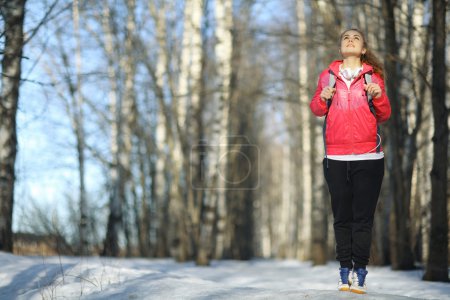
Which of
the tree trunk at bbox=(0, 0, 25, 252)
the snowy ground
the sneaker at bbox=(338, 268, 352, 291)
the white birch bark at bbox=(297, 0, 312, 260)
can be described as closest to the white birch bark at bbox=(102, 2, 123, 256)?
the white birch bark at bbox=(297, 0, 312, 260)

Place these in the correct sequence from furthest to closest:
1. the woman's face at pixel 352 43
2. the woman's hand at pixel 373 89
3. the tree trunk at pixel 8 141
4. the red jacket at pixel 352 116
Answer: the tree trunk at pixel 8 141, the woman's face at pixel 352 43, the red jacket at pixel 352 116, the woman's hand at pixel 373 89

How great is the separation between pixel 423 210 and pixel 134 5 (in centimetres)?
1033

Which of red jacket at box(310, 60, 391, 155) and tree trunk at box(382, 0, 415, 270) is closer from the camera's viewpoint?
red jacket at box(310, 60, 391, 155)

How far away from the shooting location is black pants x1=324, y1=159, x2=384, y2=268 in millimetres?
4887

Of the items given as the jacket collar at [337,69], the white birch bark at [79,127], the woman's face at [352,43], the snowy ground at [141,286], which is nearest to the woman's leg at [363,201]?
the snowy ground at [141,286]

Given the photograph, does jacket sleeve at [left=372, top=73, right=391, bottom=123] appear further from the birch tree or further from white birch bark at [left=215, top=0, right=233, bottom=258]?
the birch tree

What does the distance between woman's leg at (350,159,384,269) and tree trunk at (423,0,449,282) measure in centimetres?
252

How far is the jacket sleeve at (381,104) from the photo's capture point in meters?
4.84

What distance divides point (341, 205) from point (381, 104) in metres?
0.79

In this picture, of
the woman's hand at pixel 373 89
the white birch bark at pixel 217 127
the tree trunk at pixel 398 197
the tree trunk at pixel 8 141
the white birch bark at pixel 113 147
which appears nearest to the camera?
the woman's hand at pixel 373 89

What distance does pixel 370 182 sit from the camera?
16.0 feet

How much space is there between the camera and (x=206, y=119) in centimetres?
2869

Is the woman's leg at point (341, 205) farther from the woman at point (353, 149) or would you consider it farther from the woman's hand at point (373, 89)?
the woman's hand at point (373, 89)

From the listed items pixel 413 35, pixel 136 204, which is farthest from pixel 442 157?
pixel 136 204
